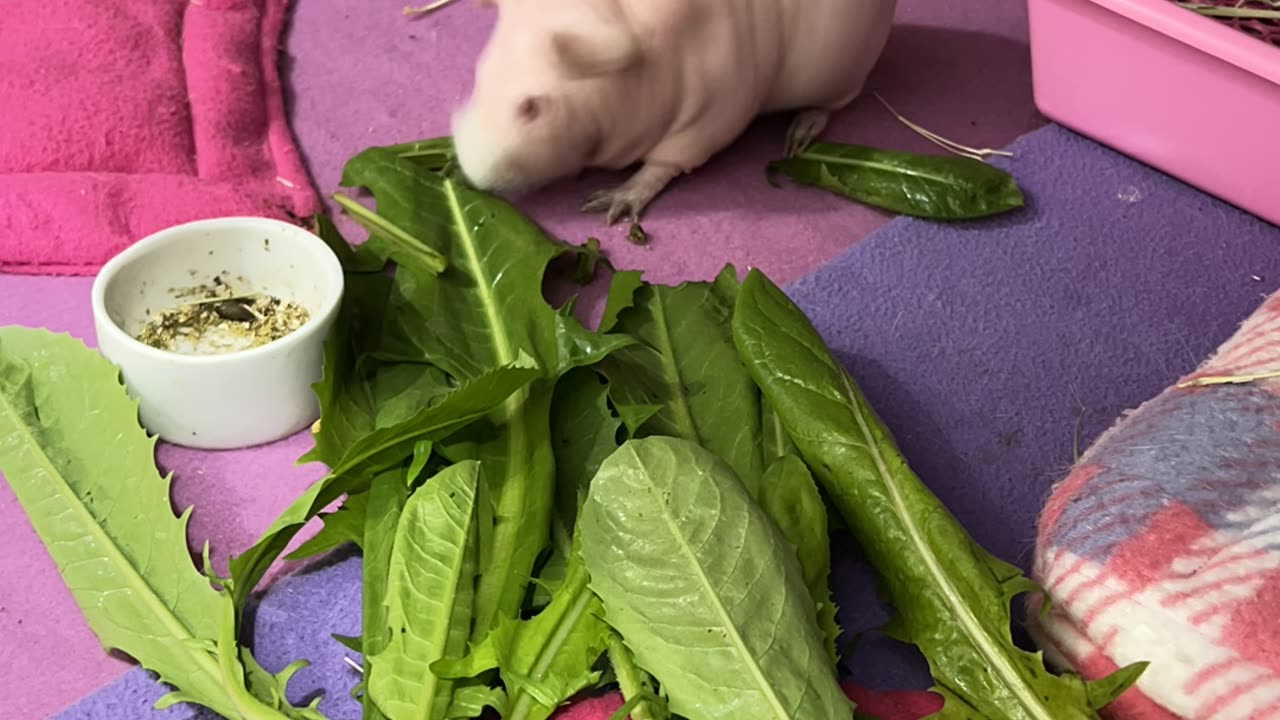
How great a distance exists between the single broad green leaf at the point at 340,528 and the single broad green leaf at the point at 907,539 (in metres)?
0.32

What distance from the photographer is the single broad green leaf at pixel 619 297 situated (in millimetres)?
990

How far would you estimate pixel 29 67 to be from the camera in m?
1.27

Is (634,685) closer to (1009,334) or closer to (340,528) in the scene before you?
(340,528)

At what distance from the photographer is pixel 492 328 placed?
1.00 m

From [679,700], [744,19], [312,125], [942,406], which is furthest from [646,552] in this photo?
[312,125]

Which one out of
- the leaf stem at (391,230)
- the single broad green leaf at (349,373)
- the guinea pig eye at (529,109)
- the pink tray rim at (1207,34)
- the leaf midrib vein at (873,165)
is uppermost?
the pink tray rim at (1207,34)

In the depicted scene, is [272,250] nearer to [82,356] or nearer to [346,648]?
[82,356]

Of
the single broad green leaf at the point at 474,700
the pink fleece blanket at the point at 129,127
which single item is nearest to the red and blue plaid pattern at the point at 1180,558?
Result: the single broad green leaf at the point at 474,700

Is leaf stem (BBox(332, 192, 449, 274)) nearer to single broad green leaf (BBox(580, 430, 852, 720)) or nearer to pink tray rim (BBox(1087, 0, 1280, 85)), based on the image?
single broad green leaf (BBox(580, 430, 852, 720))

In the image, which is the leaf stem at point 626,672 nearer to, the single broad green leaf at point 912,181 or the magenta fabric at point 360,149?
the magenta fabric at point 360,149

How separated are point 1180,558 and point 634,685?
36 centimetres

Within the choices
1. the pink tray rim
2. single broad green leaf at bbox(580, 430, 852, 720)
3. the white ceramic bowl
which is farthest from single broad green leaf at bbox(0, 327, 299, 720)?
the pink tray rim

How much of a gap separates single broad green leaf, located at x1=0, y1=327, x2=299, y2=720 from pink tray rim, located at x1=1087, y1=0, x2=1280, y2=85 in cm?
101

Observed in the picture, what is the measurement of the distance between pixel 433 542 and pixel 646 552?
16 cm
